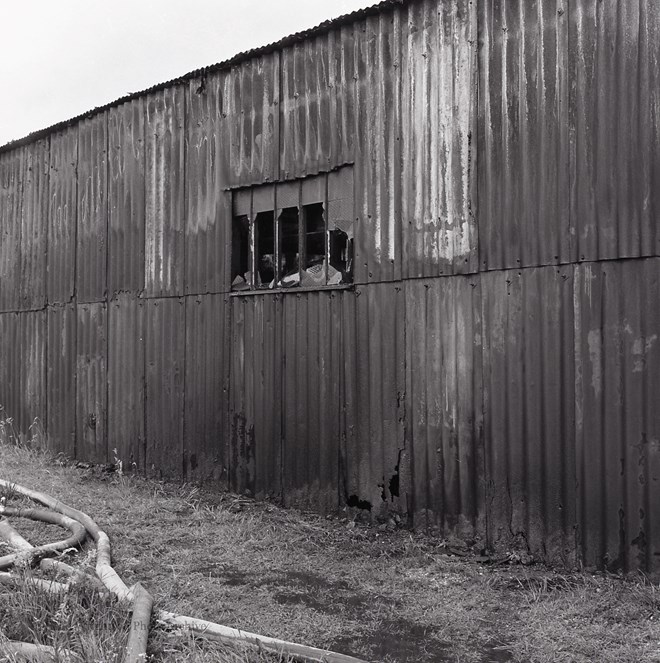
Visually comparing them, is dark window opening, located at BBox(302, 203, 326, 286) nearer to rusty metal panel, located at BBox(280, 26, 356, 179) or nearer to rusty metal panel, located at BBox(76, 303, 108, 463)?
rusty metal panel, located at BBox(280, 26, 356, 179)

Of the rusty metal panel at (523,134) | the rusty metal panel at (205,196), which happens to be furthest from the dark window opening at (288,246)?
the rusty metal panel at (523,134)

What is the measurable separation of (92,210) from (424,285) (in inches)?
215

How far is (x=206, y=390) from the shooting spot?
8148 millimetres

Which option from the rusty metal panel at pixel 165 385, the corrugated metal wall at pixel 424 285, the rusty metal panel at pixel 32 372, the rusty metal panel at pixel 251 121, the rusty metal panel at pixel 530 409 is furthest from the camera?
the rusty metal panel at pixel 32 372

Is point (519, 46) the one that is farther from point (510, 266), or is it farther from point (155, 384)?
point (155, 384)

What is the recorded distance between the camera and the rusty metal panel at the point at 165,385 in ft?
27.8

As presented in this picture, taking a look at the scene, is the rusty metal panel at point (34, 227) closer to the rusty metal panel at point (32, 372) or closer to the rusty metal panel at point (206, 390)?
the rusty metal panel at point (32, 372)

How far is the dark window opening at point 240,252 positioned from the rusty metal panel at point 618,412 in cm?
377

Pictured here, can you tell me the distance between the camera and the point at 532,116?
18.4 feet

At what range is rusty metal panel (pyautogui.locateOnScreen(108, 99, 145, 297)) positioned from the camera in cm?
907

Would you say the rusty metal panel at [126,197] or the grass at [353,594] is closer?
the grass at [353,594]

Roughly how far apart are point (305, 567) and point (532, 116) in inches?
153

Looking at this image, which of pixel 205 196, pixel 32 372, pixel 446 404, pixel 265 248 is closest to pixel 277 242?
pixel 265 248

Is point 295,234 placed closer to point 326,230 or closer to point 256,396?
point 326,230
